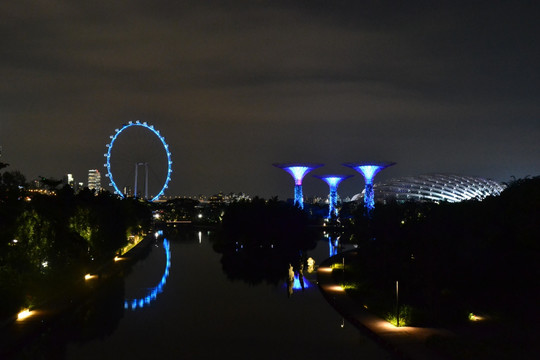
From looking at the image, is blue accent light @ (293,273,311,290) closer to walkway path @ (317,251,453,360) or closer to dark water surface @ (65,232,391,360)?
dark water surface @ (65,232,391,360)

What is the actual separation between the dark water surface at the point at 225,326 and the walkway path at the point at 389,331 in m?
0.37

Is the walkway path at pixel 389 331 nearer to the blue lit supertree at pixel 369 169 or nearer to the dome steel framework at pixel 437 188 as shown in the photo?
the blue lit supertree at pixel 369 169

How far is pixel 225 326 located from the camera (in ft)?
83.7

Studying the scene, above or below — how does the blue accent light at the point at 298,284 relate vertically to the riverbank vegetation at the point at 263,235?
below

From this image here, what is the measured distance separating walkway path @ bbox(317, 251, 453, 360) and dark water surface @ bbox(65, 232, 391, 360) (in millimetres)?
372

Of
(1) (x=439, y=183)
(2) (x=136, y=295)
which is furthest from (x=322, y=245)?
(1) (x=439, y=183)

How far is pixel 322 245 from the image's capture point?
230 ft

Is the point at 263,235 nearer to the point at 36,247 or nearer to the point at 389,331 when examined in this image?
the point at 36,247

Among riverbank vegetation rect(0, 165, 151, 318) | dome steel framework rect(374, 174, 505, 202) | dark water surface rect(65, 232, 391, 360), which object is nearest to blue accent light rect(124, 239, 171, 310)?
dark water surface rect(65, 232, 391, 360)

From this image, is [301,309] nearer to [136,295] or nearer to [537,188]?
[136,295]

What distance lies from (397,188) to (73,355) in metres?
148

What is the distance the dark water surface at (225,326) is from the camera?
21016 mm

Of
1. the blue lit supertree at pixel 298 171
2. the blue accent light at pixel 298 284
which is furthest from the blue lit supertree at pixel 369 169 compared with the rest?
the blue accent light at pixel 298 284

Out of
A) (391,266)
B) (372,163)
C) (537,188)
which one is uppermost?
(372,163)
